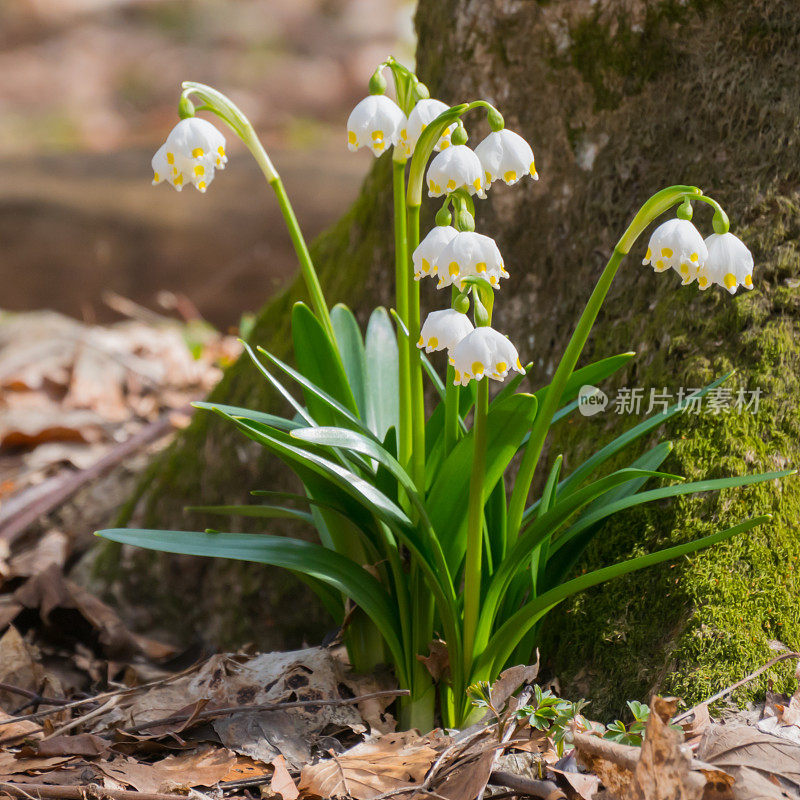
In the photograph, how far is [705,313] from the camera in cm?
175

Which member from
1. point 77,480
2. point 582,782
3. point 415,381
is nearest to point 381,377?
point 415,381

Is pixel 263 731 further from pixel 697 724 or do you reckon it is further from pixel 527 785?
pixel 697 724

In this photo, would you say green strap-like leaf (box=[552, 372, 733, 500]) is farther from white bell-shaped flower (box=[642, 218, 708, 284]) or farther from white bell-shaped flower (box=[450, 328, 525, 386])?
white bell-shaped flower (box=[450, 328, 525, 386])

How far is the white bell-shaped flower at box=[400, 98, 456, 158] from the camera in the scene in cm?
133

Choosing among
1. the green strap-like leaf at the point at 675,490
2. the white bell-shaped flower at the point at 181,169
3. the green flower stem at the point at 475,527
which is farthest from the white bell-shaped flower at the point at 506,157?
the green strap-like leaf at the point at 675,490

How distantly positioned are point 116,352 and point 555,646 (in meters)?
3.08

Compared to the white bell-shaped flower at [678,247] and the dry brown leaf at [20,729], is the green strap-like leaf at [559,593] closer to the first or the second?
the white bell-shaped flower at [678,247]

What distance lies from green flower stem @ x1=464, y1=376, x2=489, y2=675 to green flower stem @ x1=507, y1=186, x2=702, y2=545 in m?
0.11

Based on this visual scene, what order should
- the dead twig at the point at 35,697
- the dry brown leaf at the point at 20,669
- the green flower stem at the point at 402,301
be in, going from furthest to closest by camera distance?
the dry brown leaf at the point at 20,669, the dead twig at the point at 35,697, the green flower stem at the point at 402,301

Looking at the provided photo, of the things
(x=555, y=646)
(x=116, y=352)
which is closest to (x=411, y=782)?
(x=555, y=646)

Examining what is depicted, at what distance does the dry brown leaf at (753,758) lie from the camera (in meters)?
1.21

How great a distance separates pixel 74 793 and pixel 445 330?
940 mm

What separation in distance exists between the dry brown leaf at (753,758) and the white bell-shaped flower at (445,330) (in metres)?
0.76

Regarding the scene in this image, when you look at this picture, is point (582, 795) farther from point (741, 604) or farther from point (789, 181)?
point (789, 181)
